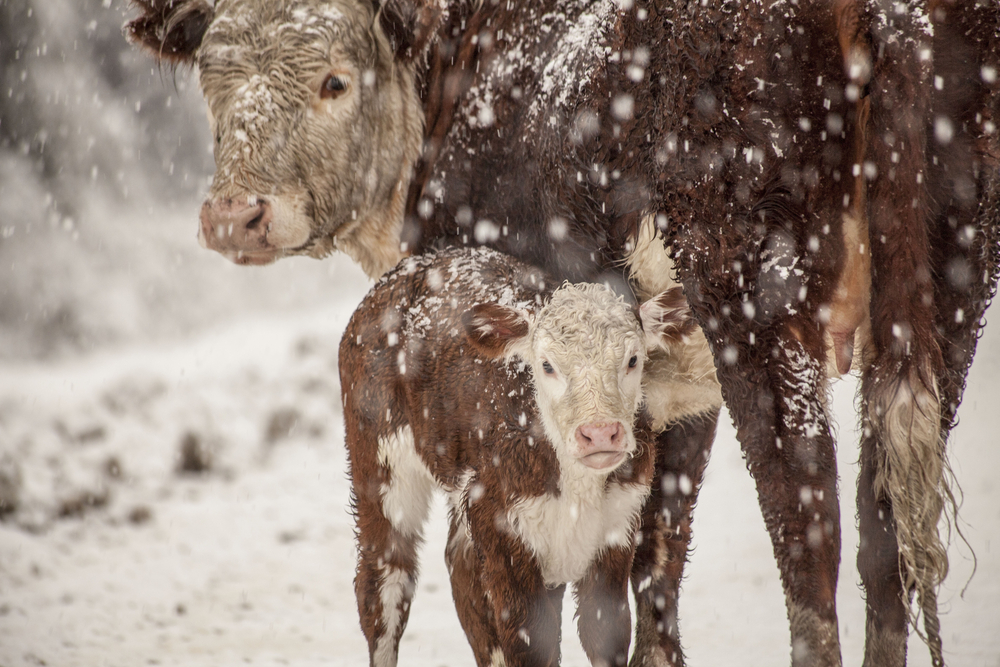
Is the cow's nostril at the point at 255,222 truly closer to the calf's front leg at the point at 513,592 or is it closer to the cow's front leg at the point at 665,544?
the calf's front leg at the point at 513,592

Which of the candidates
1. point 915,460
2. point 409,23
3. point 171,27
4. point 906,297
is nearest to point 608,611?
point 915,460

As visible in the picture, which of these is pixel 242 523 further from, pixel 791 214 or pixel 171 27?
pixel 791 214

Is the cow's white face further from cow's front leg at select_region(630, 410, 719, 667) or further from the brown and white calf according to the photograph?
cow's front leg at select_region(630, 410, 719, 667)

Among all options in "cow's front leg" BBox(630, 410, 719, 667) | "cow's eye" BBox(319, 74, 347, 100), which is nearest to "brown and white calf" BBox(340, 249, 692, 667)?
"cow's front leg" BBox(630, 410, 719, 667)

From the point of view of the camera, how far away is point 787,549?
262 cm

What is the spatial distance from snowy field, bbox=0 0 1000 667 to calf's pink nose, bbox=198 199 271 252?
1.63m

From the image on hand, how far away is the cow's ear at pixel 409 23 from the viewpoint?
415 cm

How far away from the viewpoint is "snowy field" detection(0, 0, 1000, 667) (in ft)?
17.6

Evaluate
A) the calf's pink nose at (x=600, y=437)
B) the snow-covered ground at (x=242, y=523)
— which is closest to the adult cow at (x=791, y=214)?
the calf's pink nose at (x=600, y=437)

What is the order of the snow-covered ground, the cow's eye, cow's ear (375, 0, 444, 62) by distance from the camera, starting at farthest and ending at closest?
the snow-covered ground → cow's ear (375, 0, 444, 62) → the cow's eye

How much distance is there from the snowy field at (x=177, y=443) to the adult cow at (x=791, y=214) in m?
1.72

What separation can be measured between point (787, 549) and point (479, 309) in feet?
4.21

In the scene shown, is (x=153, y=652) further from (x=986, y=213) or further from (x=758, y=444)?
(x=986, y=213)

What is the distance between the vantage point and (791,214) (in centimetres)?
258
